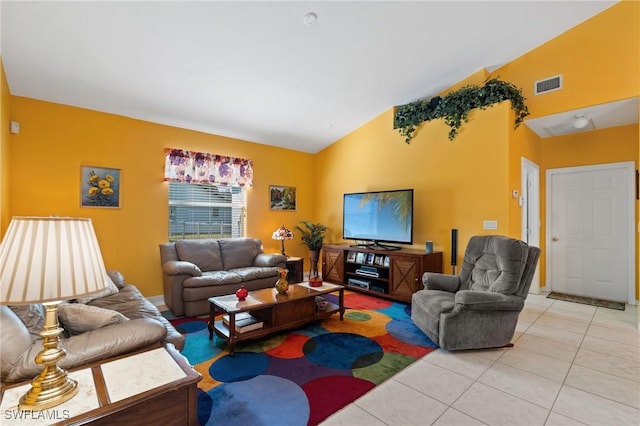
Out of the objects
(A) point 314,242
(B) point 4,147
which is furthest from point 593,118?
(B) point 4,147

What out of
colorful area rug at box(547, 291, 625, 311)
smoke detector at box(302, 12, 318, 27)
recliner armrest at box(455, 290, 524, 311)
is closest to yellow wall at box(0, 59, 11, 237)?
smoke detector at box(302, 12, 318, 27)

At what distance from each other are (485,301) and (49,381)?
2.90 metres

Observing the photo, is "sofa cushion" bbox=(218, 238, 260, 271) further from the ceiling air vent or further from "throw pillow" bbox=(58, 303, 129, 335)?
the ceiling air vent

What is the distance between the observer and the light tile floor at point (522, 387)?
1.82 meters

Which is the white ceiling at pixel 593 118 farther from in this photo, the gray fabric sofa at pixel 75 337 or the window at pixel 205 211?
the gray fabric sofa at pixel 75 337

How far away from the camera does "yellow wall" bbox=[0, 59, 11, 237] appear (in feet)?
9.07

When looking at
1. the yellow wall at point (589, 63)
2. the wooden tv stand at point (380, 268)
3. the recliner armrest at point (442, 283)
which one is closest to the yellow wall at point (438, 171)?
the wooden tv stand at point (380, 268)

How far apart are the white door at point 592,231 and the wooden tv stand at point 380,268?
2.21 m

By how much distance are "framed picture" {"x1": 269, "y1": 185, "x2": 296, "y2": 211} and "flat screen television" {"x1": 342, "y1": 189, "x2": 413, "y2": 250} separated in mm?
1074

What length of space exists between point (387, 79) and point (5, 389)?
4.29 meters

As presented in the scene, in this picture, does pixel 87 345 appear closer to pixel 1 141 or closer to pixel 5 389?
pixel 5 389

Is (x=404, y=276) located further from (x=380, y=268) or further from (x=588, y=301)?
(x=588, y=301)

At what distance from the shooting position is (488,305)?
2.60 meters

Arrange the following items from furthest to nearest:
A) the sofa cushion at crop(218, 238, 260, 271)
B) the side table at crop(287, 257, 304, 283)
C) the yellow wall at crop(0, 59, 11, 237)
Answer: the side table at crop(287, 257, 304, 283)
the sofa cushion at crop(218, 238, 260, 271)
the yellow wall at crop(0, 59, 11, 237)
